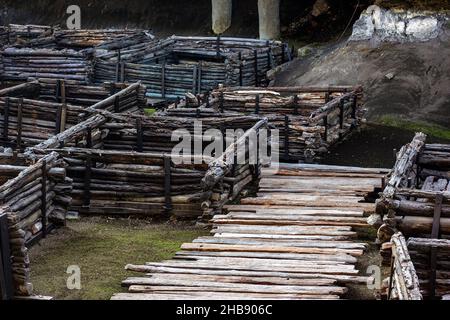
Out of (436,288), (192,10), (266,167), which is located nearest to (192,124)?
(266,167)

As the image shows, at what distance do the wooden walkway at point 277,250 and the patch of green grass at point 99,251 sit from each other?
19.4 inches

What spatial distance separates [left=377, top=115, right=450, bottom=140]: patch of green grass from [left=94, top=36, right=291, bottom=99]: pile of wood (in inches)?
253

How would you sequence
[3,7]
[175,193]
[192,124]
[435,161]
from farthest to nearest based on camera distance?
1. [3,7]
2. [192,124]
3. [175,193]
4. [435,161]

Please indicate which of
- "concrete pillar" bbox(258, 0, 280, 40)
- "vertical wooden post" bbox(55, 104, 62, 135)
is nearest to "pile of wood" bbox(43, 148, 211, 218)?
"vertical wooden post" bbox(55, 104, 62, 135)

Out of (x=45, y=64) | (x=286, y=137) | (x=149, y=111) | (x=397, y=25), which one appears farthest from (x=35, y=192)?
(x=397, y=25)

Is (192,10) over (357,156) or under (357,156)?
over

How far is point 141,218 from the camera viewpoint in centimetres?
1991

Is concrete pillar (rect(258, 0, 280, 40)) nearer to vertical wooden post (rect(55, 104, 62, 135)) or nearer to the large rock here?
the large rock

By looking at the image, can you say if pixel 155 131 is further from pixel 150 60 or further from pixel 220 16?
pixel 220 16

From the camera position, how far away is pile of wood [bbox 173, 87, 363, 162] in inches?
1013

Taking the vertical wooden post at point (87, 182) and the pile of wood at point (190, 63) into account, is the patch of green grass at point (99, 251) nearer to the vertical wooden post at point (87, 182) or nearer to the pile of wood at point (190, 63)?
the vertical wooden post at point (87, 182)

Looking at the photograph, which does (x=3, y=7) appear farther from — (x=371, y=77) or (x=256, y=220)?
(x=256, y=220)

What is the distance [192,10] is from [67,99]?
19784 millimetres

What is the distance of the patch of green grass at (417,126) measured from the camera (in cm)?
2886
